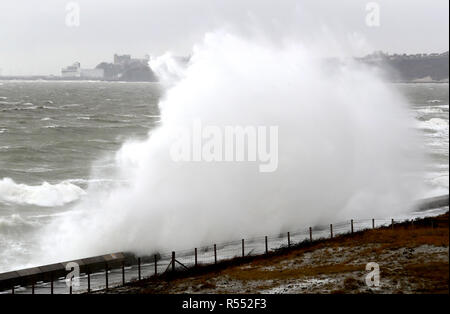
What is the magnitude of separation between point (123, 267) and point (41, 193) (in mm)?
18646

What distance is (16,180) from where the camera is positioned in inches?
1598

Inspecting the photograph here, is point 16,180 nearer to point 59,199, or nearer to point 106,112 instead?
point 59,199

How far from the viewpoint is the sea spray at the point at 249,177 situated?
83.1 feet

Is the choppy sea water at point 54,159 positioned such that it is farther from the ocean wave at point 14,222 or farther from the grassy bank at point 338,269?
the grassy bank at point 338,269

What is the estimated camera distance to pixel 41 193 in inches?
1409

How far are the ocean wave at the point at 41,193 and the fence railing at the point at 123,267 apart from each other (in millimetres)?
12617

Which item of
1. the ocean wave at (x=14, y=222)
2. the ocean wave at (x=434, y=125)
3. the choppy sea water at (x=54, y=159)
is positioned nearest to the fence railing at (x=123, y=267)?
the choppy sea water at (x=54, y=159)

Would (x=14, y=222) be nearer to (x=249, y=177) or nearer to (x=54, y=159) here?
(x=249, y=177)

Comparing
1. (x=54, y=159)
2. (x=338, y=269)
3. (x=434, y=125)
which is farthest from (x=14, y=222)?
(x=434, y=125)

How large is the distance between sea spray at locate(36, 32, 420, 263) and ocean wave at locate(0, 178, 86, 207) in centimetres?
167

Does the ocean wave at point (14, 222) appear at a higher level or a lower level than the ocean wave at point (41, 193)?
lower

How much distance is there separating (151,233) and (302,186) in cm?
767

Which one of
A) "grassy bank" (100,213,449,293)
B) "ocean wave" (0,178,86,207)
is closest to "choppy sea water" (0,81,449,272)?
"ocean wave" (0,178,86,207)
